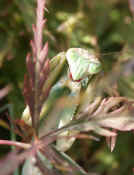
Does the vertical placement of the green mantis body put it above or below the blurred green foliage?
above

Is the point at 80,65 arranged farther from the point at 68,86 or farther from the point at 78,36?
the point at 78,36

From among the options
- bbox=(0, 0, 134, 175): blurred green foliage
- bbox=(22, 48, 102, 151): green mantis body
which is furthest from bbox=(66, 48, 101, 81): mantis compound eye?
bbox=(0, 0, 134, 175): blurred green foliage

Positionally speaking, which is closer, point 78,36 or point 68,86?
point 68,86

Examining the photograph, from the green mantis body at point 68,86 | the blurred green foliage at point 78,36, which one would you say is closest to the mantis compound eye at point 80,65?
the green mantis body at point 68,86

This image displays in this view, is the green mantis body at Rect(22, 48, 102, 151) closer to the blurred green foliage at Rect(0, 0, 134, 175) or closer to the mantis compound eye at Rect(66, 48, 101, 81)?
the mantis compound eye at Rect(66, 48, 101, 81)

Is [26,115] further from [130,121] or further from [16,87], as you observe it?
[16,87]

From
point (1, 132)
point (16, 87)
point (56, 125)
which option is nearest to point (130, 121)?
point (56, 125)

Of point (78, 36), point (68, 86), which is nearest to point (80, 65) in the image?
point (68, 86)
